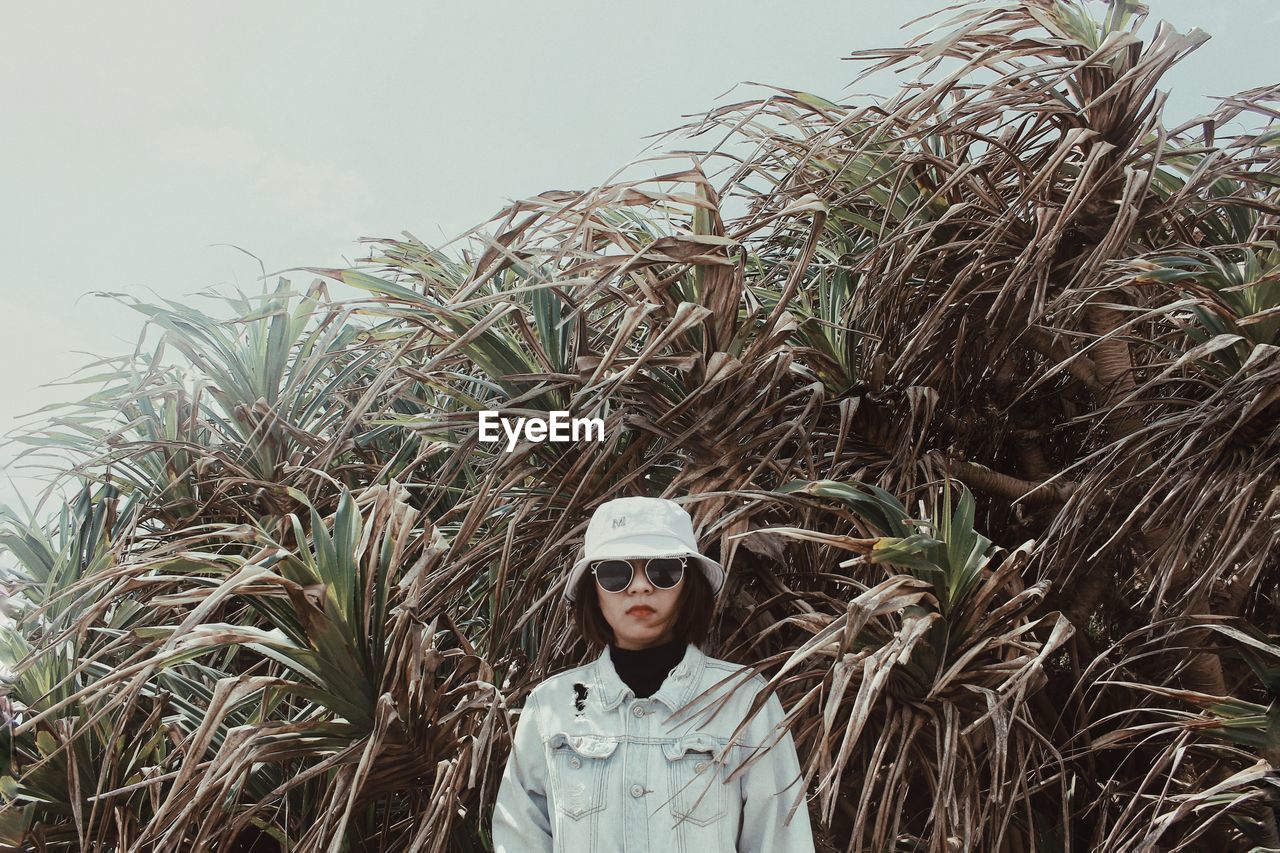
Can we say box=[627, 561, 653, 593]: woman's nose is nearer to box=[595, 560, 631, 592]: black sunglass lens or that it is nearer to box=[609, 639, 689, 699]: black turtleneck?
box=[595, 560, 631, 592]: black sunglass lens

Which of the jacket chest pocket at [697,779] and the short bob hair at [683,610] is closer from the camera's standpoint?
the jacket chest pocket at [697,779]

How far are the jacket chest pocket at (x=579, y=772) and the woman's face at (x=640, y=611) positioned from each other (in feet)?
0.57

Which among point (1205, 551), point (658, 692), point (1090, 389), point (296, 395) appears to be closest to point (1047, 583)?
point (658, 692)

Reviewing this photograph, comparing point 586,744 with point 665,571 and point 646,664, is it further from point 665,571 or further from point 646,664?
point 665,571

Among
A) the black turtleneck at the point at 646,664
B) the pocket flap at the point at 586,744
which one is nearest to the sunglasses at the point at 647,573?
the black turtleneck at the point at 646,664

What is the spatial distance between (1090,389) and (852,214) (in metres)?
0.85

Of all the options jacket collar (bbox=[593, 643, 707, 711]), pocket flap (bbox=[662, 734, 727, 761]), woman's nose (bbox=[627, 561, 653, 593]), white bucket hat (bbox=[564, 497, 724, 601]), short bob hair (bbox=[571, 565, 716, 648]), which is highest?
white bucket hat (bbox=[564, 497, 724, 601])

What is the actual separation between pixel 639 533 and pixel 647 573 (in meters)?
0.07

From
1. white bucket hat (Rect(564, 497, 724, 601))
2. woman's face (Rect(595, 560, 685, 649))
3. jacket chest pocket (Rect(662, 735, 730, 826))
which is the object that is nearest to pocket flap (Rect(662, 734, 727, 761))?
jacket chest pocket (Rect(662, 735, 730, 826))

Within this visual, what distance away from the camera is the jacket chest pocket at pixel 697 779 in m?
1.63

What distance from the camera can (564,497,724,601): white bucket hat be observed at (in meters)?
1.73

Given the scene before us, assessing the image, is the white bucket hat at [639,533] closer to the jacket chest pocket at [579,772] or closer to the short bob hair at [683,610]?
the short bob hair at [683,610]

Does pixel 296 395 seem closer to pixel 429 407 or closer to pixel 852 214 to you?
pixel 429 407

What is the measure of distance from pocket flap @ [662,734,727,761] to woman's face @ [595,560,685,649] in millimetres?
171
